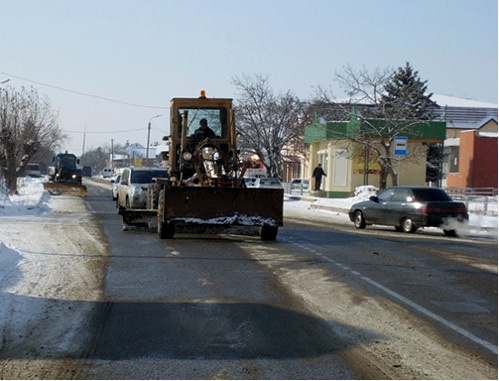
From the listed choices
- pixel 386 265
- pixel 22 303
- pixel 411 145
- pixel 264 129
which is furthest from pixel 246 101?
pixel 22 303

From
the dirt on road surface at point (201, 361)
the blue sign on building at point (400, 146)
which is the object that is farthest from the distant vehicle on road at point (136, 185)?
the blue sign on building at point (400, 146)

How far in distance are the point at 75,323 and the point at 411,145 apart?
41.8m

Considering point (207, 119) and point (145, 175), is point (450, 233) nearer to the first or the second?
point (207, 119)

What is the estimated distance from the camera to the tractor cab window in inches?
703

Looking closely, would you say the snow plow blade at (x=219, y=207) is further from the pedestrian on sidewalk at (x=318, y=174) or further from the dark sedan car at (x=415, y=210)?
the pedestrian on sidewalk at (x=318, y=174)

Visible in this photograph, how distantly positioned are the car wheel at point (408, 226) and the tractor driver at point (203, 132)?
705 centimetres

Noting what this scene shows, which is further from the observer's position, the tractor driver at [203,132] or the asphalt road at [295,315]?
the tractor driver at [203,132]

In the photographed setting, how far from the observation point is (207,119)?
18156 millimetres

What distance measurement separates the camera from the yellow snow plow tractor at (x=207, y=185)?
54.1 ft

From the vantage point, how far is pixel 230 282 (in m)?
10.9

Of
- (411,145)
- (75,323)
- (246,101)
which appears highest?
(246,101)

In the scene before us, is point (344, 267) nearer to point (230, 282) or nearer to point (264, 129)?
point (230, 282)

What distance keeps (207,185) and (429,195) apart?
25.0ft

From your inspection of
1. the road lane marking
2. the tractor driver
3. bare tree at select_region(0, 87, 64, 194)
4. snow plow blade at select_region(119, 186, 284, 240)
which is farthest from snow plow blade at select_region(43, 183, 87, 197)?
the road lane marking
